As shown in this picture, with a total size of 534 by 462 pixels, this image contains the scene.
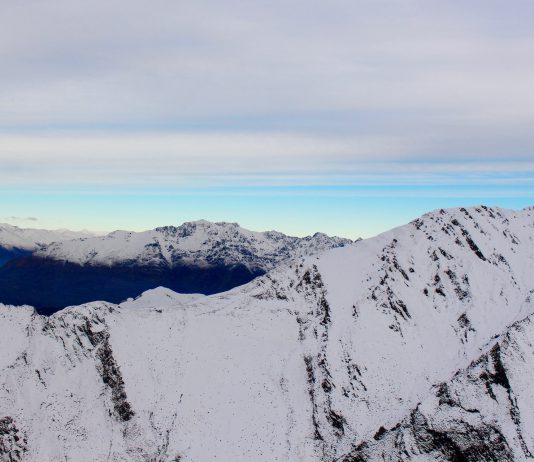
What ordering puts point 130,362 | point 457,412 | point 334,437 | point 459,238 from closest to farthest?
point 457,412, point 334,437, point 130,362, point 459,238

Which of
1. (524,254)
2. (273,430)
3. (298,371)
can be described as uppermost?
(524,254)

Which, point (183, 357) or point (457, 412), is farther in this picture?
point (183, 357)

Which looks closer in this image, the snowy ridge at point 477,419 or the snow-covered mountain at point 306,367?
the snowy ridge at point 477,419

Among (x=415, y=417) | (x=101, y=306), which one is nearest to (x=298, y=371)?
(x=415, y=417)

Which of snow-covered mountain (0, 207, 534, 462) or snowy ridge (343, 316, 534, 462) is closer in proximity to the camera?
snowy ridge (343, 316, 534, 462)

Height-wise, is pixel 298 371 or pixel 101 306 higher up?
pixel 101 306

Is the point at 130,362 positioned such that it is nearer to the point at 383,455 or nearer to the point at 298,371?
the point at 298,371

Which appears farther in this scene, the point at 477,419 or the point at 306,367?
the point at 306,367

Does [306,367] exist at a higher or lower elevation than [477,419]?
lower
